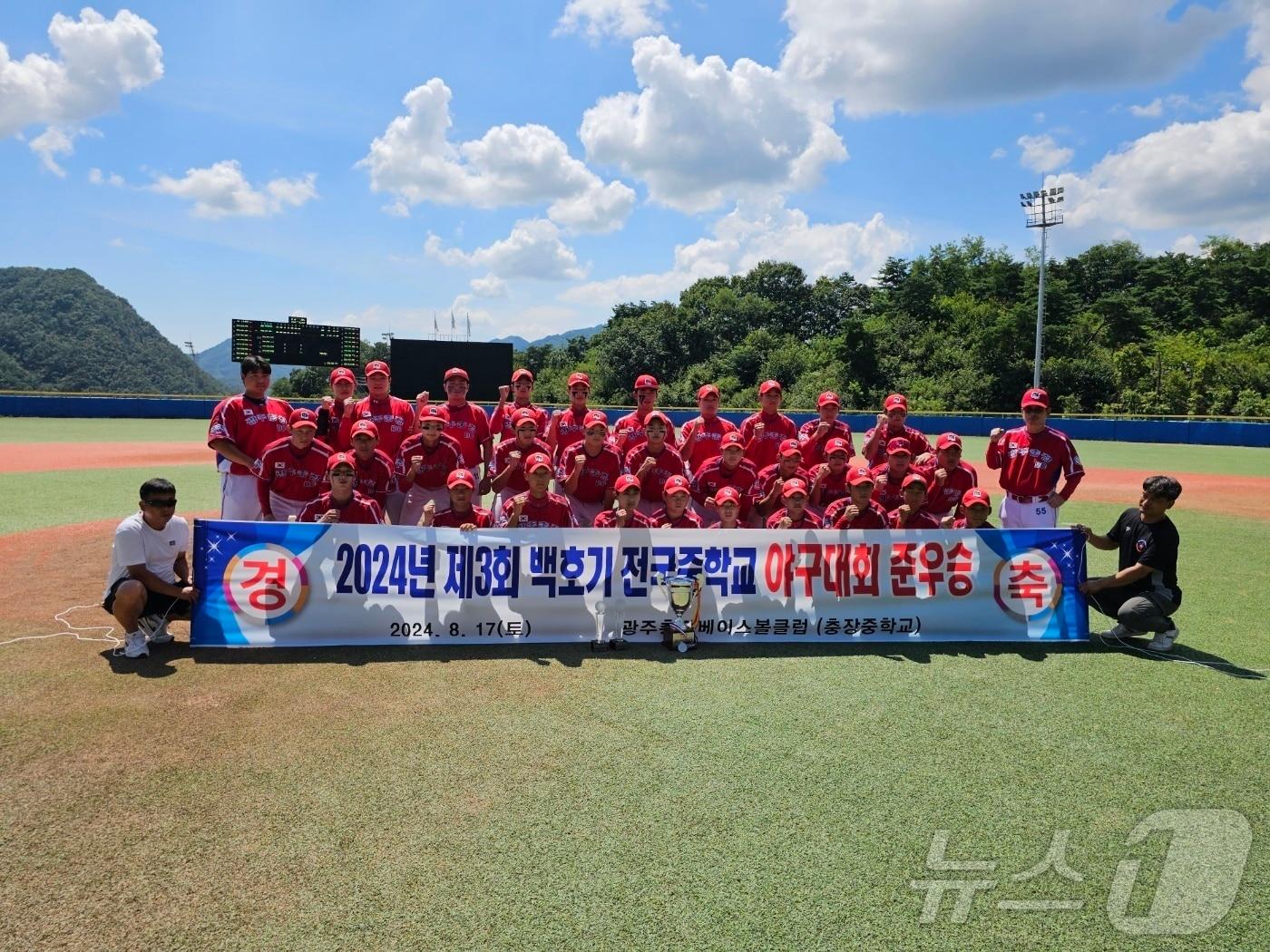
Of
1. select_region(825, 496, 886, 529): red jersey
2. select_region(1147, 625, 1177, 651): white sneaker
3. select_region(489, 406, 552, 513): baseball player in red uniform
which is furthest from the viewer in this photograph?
select_region(489, 406, 552, 513): baseball player in red uniform

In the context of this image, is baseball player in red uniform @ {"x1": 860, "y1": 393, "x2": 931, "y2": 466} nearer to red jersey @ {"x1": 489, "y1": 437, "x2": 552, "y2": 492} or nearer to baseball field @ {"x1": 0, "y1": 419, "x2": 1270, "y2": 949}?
baseball field @ {"x1": 0, "y1": 419, "x2": 1270, "y2": 949}

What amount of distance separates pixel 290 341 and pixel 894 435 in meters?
26.1

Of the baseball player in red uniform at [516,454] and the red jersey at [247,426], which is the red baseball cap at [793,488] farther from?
the red jersey at [247,426]

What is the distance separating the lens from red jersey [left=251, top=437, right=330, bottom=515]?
6891mm

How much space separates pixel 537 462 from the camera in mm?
6891

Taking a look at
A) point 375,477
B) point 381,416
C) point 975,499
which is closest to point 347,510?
point 375,477

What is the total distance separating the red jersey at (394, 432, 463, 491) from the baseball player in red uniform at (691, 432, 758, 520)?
248cm

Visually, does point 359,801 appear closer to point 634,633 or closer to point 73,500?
point 634,633

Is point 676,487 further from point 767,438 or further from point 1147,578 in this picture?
point 1147,578

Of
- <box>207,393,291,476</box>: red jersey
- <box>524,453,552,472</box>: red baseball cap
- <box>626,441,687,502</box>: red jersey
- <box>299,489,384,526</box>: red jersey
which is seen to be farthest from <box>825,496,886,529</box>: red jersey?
<box>207,393,291,476</box>: red jersey

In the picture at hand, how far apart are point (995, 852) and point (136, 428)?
126 feet

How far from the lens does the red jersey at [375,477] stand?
709cm

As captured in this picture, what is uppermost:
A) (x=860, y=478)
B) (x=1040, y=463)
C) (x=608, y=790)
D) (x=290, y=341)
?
(x=290, y=341)

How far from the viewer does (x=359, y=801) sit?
3.94m
